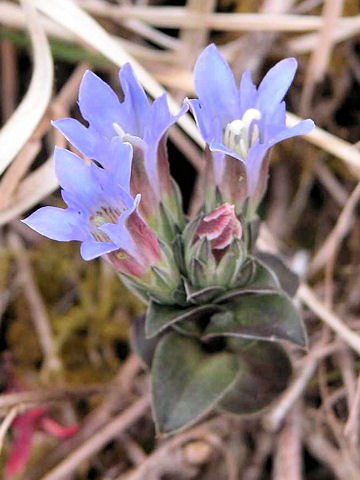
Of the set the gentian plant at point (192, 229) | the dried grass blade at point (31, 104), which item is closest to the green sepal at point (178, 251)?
the gentian plant at point (192, 229)

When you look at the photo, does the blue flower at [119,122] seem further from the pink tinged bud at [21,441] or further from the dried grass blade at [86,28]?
the pink tinged bud at [21,441]

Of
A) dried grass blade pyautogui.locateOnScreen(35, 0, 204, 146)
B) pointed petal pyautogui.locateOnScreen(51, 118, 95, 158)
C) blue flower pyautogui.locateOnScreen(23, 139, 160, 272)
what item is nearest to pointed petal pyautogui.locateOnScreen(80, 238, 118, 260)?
blue flower pyautogui.locateOnScreen(23, 139, 160, 272)

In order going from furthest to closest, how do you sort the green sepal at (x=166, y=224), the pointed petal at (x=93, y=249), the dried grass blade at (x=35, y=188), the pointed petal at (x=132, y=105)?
the dried grass blade at (x=35, y=188) < the green sepal at (x=166, y=224) < the pointed petal at (x=132, y=105) < the pointed petal at (x=93, y=249)

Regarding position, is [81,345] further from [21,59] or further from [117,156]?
[117,156]

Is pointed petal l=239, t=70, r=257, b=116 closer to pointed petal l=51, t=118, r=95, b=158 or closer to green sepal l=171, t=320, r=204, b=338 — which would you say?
pointed petal l=51, t=118, r=95, b=158

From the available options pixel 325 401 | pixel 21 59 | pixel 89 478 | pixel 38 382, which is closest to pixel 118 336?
pixel 38 382

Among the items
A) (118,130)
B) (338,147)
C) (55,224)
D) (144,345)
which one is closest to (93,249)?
(55,224)
